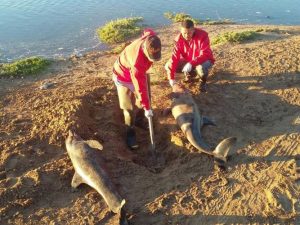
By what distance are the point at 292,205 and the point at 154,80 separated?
4.16 metres

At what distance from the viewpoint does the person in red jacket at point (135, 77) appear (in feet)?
20.3

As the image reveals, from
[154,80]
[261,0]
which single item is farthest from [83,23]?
[261,0]

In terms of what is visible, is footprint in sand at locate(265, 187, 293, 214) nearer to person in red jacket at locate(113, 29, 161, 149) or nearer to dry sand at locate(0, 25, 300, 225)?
dry sand at locate(0, 25, 300, 225)

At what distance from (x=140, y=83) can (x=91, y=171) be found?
1.53 metres

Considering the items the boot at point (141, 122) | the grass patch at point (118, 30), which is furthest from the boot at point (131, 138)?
the grass patch at point (118, 30)

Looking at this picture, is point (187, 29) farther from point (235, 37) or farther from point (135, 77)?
point (235, 37)

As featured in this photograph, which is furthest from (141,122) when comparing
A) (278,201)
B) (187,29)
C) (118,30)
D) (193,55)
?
(118,30)

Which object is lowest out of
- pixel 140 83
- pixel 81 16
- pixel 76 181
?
pixel 76 181

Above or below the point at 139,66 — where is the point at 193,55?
below

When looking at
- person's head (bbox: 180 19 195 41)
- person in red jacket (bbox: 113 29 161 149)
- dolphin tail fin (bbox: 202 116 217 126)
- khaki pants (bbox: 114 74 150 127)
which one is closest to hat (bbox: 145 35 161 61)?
person in red jacket (bbox: 113 29 161 149)

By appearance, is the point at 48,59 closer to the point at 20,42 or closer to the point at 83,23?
the point at 20,42

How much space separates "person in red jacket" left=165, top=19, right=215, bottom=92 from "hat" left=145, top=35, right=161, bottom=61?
2069mm

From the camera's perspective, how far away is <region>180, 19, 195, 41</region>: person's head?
7.88 m

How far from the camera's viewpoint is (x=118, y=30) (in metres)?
12.1
